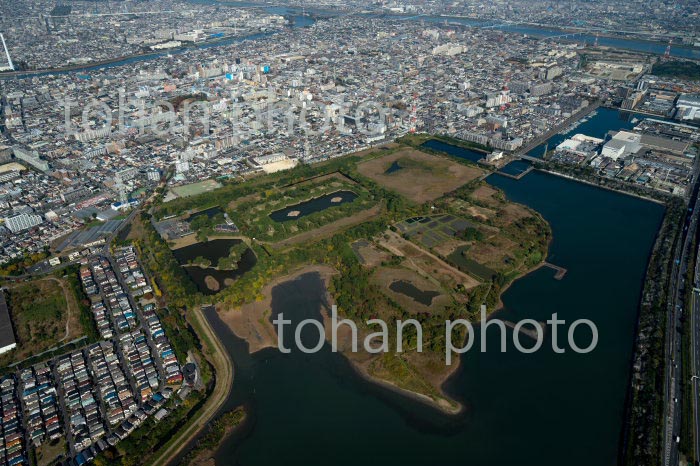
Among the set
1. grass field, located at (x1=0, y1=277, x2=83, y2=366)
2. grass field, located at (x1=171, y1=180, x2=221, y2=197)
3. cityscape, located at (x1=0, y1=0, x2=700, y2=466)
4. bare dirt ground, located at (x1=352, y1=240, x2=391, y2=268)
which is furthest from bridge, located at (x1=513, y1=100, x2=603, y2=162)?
grass field, located at (x1=0, y1=277, x2=83, y2=366)

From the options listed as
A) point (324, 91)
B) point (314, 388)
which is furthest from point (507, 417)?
point (324, 91)

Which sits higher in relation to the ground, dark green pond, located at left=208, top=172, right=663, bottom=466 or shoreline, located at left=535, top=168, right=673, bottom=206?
shoreline, located at left=535, top=168, right=673, bottom=206

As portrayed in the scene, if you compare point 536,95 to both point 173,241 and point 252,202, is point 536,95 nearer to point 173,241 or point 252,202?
point 252,202

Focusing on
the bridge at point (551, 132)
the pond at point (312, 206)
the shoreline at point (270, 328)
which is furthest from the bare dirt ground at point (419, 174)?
the shoreline at point (270, 328)

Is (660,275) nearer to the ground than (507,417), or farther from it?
farther from it

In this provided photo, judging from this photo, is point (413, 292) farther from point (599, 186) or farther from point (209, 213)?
point (599, 186)

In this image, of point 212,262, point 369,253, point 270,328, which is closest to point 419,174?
point 369,253

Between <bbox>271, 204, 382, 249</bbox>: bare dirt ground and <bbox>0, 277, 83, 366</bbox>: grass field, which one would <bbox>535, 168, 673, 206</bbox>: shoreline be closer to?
<bbox>271, 204, 382, 249</bbox>: bare dirt ground
